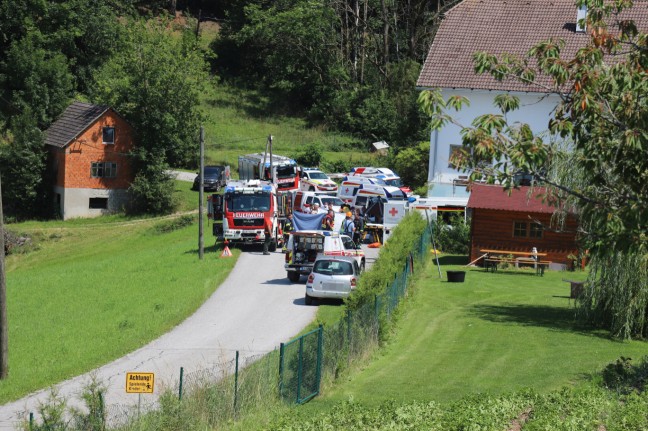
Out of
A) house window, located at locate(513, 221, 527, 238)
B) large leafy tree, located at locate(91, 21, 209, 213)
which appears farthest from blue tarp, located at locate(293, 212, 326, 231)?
large leafy tree, located at locate(91, 21, 209, 213)

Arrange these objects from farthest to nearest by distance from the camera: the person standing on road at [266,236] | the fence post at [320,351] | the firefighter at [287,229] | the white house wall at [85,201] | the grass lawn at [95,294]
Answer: the white house wall at [85,201] < the firefighter at [287,229] < the person standing on road at [266,236] < the grass lawn at [95,294] < the fence post at [320,351]

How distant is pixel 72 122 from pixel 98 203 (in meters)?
5.97

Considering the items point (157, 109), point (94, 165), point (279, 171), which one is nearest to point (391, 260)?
point (279, 171)

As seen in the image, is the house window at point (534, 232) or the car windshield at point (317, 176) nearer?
the house window at point (534, 232)

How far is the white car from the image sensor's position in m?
59.6

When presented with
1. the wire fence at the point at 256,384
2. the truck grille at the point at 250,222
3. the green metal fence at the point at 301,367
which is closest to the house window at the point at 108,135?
the truck grille at the point at 250,222

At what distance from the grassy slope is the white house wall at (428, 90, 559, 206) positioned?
→ 13.4 meters

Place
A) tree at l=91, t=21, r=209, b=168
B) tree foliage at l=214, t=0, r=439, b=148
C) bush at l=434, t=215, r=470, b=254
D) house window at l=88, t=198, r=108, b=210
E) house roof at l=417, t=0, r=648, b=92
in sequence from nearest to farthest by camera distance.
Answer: bush at l=434, t=215, r=470, b=254
house roof at l=417, t=0, r=648, b=92
tree at l=91, t=21, r=209, b=168
house window at l=88, t=198, r=108, b=210
tree foliage at l=214, t=0, r=439, b=148

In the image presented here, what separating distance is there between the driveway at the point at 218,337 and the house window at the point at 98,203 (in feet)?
95.2

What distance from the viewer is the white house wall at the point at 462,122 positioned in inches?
2136

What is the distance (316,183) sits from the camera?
59.8m

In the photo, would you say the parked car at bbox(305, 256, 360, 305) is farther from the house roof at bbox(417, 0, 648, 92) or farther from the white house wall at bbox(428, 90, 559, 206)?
the house roof at bbox(417, 0, 648, 92)

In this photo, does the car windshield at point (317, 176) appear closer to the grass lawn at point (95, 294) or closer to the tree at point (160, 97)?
the grass lawn at point (95, 294)

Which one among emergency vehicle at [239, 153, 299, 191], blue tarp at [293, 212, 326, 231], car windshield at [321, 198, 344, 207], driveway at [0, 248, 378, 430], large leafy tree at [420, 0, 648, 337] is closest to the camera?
large leafy tree at [420, 0, 648, 337]
